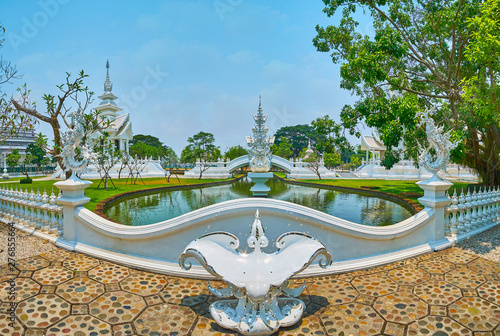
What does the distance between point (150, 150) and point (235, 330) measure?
4816 cm

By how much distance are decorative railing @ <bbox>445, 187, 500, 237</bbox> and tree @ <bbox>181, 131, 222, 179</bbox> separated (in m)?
22.1

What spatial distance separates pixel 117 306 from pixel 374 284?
3.22 metres

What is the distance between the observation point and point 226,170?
28531 mm

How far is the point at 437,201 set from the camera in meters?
4.94

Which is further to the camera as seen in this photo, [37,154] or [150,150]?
[150,150]

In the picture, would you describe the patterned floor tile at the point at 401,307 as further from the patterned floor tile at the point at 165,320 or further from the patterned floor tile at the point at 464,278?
the patterned floor tile at the point at 165,320

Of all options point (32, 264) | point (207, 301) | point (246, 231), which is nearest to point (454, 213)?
point (246, 231)

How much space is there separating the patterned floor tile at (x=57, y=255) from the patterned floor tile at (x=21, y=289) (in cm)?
77

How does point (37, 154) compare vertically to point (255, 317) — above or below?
above

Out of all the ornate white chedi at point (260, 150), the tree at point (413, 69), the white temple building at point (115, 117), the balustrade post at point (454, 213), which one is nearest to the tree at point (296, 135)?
the white temple building at point (115, 117)

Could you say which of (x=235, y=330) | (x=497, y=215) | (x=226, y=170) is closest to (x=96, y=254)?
(x=235, y=330)

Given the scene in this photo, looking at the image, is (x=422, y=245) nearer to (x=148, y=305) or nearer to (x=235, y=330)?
(x=235, y=330)

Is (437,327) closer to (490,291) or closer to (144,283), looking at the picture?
(490,291)

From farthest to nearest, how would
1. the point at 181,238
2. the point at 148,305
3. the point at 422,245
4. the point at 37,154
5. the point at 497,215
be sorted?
the point at 37,154 → the point at 497,215 → the point at 422,245 → the point at 181,238 → the point at 148,305
